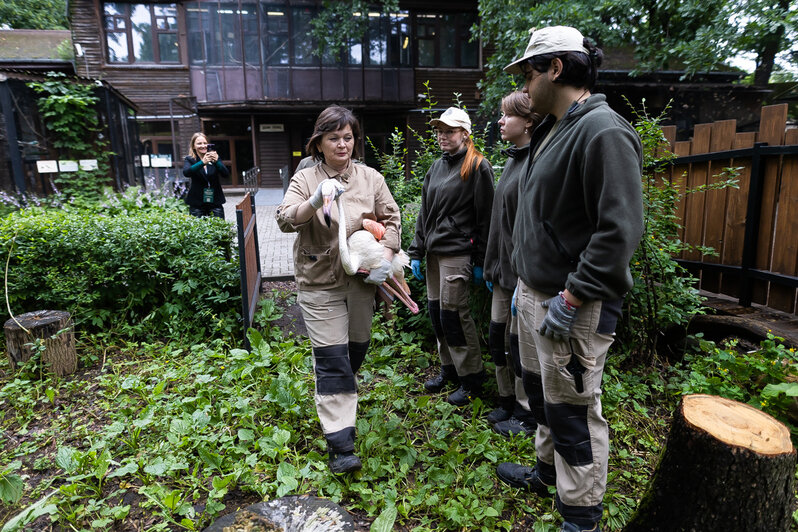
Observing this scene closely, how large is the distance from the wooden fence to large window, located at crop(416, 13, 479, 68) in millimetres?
16710

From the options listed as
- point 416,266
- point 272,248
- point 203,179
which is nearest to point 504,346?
point 416,266

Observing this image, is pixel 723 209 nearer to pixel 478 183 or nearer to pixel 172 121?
pixel 478 183

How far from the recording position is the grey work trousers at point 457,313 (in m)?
3.52

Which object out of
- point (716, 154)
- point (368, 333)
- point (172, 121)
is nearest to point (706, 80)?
point (716, 154)

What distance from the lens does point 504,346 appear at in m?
3.34

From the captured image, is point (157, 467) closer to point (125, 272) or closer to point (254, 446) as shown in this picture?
point (254, 446)

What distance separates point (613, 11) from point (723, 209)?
21.9 feet

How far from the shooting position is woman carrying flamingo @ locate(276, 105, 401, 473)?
2811 mm

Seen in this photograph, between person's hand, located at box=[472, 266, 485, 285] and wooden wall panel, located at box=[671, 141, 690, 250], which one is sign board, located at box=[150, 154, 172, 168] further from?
wooden wall panel, located at box=[671, 141, 690, 250]

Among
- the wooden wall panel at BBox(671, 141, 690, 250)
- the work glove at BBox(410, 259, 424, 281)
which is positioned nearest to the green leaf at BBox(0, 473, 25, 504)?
the work glove at BBox(410, 259, 424, 281)

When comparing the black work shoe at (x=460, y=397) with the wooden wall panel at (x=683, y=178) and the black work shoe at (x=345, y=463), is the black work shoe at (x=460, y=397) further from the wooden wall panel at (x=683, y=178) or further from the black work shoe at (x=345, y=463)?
the wooden wall panel at (x=683, y=178)

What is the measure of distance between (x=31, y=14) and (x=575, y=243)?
3724 centimetres

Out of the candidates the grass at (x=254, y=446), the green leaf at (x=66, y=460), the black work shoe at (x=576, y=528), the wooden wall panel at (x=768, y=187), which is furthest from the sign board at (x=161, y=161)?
the black work shoe at (x=576, y=528)

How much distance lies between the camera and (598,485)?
2141 millimetres
